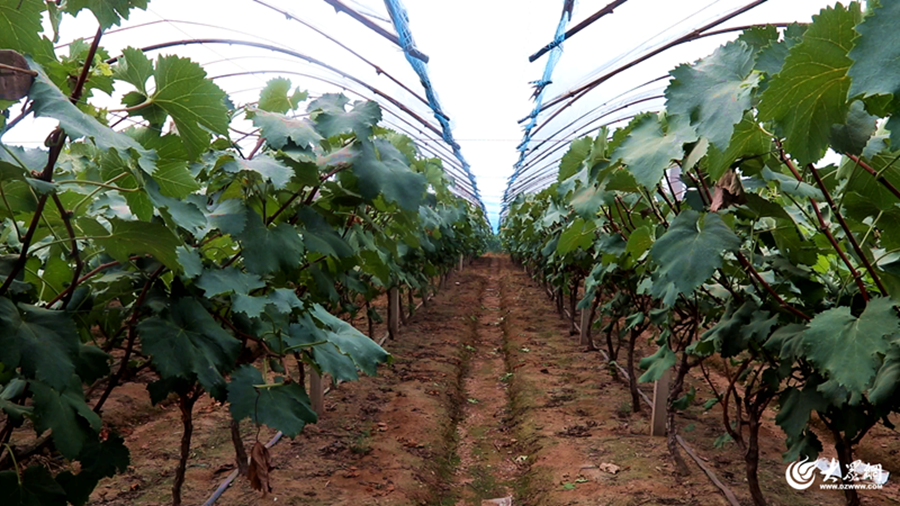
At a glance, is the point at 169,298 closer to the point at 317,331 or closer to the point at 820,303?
the point at 317,331

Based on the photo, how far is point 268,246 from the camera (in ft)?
5.95

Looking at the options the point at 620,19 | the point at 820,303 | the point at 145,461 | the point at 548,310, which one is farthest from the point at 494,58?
the point at 820,303

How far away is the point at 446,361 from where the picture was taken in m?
7.88

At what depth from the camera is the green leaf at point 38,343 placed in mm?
1199

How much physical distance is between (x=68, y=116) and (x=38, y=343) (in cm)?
47

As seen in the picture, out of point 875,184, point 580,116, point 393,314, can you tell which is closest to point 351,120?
point 875,184

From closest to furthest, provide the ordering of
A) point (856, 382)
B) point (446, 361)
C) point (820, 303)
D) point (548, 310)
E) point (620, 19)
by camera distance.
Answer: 1. point (856, 382)
2. point (820, 303)
3. point (620, 19)
4. point (446, 361)
5. point (548, 310)

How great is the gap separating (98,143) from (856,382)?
1.55 m

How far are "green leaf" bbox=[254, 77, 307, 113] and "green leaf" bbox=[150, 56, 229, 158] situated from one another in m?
0.80

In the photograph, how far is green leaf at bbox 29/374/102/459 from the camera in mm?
1328

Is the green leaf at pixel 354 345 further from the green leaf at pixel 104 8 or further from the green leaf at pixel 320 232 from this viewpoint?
the green leaf at pixel 104 8

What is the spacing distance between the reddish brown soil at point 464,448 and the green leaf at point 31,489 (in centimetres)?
106

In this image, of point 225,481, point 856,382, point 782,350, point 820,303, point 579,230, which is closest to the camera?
point 856,382
